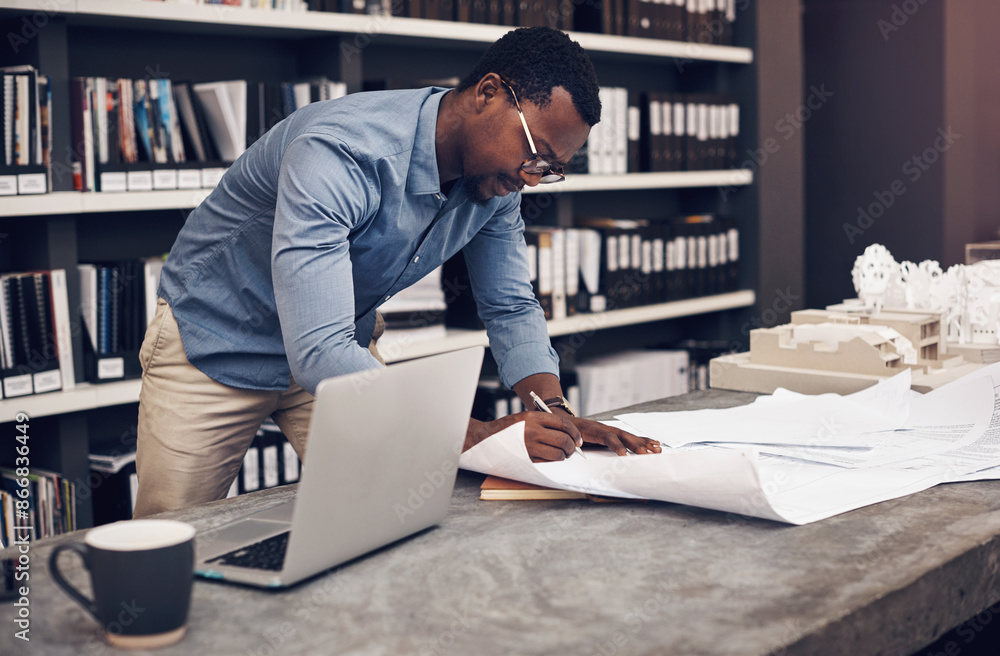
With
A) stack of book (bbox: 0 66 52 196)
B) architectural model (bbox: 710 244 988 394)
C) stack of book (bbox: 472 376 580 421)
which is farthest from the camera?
stack of book (bbox: 472 376 580 421)

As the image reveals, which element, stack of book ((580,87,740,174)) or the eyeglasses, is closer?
the eyeglasses

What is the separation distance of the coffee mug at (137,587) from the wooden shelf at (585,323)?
5.72 feet

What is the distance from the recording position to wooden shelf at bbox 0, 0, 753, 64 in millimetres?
1999

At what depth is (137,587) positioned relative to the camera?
2.42ft

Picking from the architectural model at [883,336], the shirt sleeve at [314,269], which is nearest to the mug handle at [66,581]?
the shirt sleeve at [314,269]

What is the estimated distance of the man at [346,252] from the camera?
46.0 inches

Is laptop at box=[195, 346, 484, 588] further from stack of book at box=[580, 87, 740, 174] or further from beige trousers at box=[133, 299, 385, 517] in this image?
stack of book at box=[580, 87, 740, 174]

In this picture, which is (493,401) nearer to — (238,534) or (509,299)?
(509,299)

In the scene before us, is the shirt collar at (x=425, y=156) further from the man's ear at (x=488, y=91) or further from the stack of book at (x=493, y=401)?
the stack of book at (x=493, y=401)

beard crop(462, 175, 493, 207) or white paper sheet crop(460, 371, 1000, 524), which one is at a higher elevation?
beard crop(462, 175, 493, 207)

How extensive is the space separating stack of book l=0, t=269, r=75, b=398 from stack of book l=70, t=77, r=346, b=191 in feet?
0.73

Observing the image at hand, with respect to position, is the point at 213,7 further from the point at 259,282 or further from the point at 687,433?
the point at 687,433

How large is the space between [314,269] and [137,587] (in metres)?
0.49

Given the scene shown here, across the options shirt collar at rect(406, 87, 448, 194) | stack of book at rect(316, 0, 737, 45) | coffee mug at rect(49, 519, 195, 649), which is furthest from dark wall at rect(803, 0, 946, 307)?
coffee mug at rect(49, 519, 195, 649)
